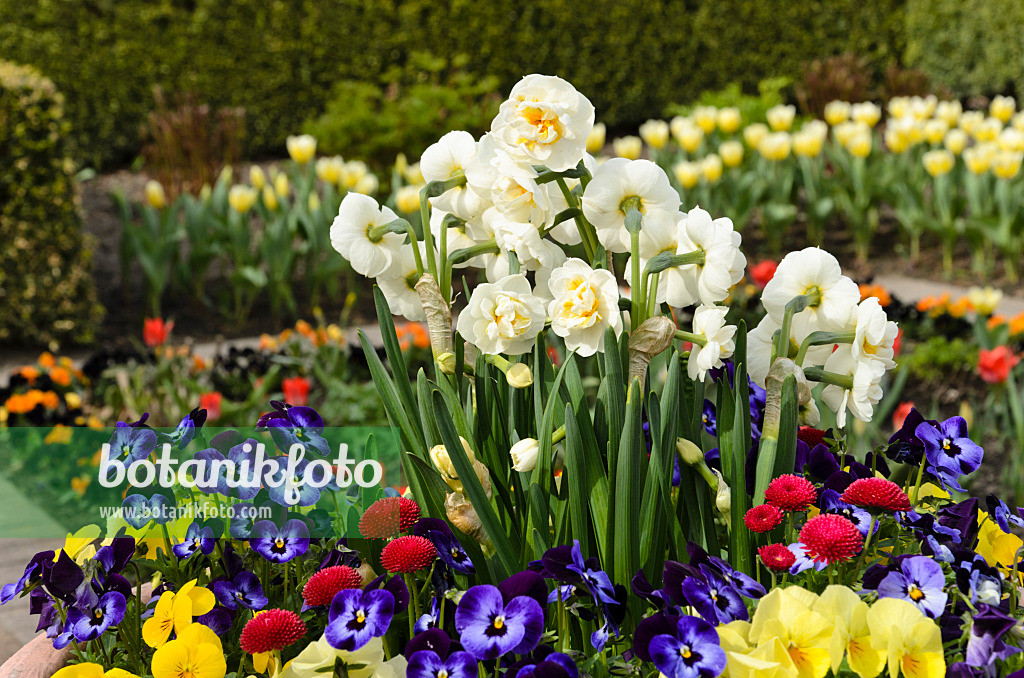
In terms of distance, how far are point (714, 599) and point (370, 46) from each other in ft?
25.6

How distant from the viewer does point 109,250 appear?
5332 mm

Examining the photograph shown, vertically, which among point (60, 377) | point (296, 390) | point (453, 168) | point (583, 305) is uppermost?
point (453, 168)

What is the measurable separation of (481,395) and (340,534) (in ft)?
0.77

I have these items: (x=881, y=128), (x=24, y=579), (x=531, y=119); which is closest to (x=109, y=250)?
(x=24, y=579)

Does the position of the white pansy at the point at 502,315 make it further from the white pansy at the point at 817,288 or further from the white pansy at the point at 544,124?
the white pansy at the point at 817,288

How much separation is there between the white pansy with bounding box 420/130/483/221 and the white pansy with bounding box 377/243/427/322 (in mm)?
88

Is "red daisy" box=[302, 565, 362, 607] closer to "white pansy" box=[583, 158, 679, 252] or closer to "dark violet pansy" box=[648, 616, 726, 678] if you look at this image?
"dark violet pansy" box=[648, 616, 726, 678]

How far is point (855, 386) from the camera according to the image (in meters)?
0.89

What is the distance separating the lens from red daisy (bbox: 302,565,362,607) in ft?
2.88

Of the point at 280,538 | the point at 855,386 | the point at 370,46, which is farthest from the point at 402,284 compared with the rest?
the point at 370,46

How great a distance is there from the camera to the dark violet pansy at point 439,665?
0.80 metres

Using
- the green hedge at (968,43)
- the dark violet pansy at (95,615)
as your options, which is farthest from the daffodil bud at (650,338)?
the green hedge at (968,43)

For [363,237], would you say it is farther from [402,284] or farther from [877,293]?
[877,293]

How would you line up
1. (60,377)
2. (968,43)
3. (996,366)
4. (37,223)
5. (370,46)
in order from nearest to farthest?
(996,366) → (60,377) → (37,223) → (370,46) → (968,43)
